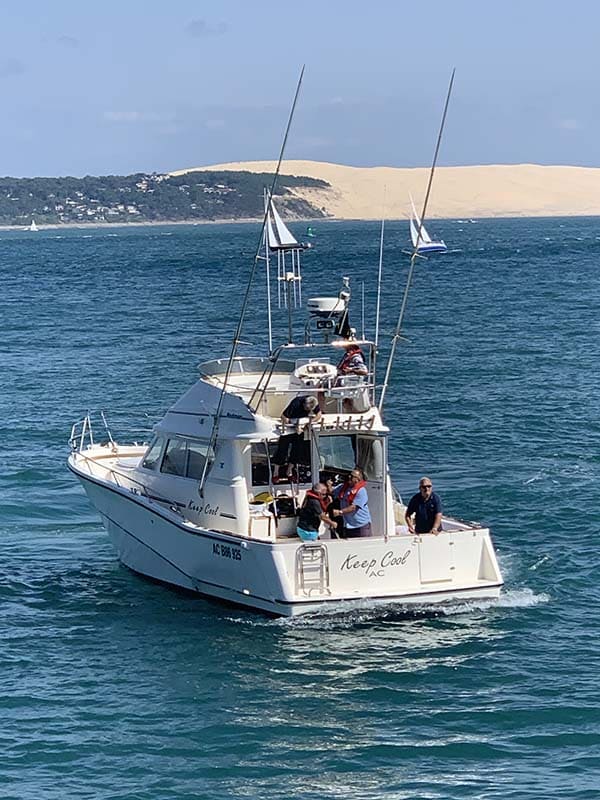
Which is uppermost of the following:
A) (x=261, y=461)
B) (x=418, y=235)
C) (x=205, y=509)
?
(x=418, y=235)

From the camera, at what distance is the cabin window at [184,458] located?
21172 mm

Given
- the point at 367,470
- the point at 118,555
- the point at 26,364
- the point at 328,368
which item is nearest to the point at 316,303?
the point at 328,368

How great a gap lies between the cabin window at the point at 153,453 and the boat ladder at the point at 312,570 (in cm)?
388

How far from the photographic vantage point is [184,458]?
21.5 metres

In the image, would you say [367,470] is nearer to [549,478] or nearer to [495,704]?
[495,704]

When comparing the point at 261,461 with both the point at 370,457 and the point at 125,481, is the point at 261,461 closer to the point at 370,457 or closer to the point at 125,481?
the point at 370,457

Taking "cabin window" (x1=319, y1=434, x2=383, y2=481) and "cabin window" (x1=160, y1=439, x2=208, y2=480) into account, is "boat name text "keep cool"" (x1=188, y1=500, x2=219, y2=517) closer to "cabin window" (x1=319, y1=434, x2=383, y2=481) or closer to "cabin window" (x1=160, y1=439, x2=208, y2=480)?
"cabin window" (x1=160, y1=439, x2=208, y2=480)

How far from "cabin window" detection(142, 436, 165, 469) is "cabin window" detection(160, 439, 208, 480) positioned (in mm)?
206

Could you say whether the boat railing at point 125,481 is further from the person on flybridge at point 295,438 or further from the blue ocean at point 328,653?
the person on flybridge at point 295,438

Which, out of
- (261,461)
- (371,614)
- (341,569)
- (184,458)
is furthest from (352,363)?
(371,614)

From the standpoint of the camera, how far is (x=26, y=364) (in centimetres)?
4722

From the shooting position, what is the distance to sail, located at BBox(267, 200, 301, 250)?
20578 mm

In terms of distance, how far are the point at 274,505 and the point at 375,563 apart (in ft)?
6.18

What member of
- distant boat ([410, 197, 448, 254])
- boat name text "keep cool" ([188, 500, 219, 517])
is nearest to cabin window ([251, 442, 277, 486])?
boat name text "keep cool" ([188, 500, 219, 517])
